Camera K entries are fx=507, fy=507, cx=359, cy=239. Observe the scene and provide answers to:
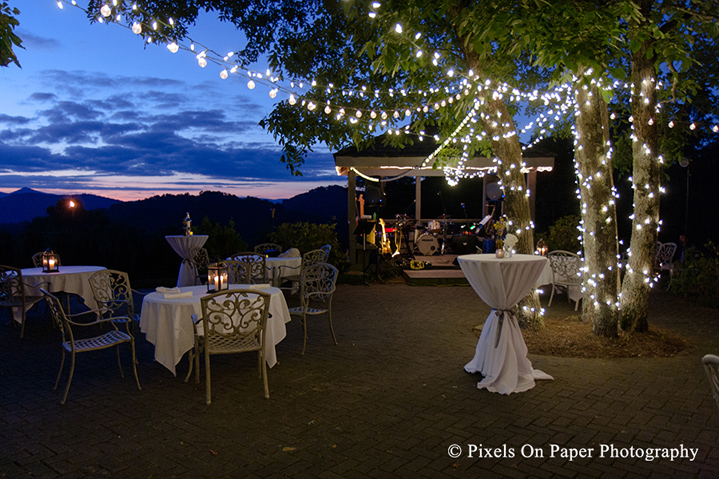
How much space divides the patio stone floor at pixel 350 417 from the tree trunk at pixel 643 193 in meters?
0.75

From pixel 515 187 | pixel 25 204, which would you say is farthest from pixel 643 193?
pixel 25 204

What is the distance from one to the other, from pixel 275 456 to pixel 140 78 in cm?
1028

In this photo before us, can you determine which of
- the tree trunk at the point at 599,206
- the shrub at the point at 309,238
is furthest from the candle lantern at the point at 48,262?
the tree trunk at the point at 599,206

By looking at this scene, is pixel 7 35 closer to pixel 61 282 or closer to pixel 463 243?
pixel 61 282

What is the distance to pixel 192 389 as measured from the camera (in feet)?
14.8

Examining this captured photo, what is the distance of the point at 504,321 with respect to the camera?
463 centimetres

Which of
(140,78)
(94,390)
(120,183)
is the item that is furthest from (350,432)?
(120,183)

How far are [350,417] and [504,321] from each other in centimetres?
172

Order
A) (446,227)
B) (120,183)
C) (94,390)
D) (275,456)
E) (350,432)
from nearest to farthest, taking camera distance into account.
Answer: (275,456) < (350,432) < (94,390) < (446,227) < (120,183)

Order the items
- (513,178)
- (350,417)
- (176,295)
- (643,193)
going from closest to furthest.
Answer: (350,417) → (176,295) → (643,193) → (513,178)

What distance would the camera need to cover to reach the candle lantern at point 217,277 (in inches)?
197

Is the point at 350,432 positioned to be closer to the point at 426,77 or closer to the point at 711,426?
the point at 711,426

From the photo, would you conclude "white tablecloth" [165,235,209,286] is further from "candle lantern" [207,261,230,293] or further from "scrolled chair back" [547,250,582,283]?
"scrolled chair back" [547,250,582,283]

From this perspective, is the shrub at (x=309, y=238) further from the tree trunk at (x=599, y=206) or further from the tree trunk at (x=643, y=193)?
the tree trunk at (x=643, y=193)
